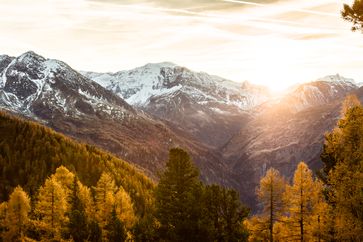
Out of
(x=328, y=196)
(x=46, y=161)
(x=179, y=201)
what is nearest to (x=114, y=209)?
(x=179, y=201)

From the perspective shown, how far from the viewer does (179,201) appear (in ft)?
98.2

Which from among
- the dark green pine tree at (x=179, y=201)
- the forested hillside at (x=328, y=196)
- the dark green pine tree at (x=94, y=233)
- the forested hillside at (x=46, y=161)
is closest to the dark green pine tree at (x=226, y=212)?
the dark green pine tree at (x=179, y=201)

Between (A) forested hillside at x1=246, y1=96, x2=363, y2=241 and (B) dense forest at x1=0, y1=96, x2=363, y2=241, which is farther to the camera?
(B) dense forest at x1=0, y1=96, x2=363, y2=241

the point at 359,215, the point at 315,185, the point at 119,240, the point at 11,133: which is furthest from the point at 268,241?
the point at 11,133

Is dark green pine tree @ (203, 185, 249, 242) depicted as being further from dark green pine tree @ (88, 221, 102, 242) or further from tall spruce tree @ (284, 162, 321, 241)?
dark green pine tree @ (88, 221, 102, 242)

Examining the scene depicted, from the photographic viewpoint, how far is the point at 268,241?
160ft

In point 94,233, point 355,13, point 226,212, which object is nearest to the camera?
point 355,13

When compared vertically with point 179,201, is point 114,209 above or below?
below

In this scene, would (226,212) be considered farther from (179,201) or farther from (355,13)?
(355,13)

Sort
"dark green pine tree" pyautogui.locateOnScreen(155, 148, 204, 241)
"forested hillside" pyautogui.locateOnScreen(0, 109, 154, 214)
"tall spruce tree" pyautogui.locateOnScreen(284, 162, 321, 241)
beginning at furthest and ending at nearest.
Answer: "forested hillside" pyautogui.locateOnScreen(0, 109, 154, 214) → "tall spruce tree" pyautogui.locateOnScreen(284, 162, 321, 241) → "dark green pine tree" pyautogui.locateOnScreen(155, 148, 204, 241)

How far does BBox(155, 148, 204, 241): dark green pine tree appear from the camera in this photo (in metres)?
29.3

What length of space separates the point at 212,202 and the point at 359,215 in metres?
11.3

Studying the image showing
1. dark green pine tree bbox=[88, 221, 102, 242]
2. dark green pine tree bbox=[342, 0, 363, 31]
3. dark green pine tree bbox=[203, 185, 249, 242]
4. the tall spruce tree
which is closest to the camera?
dark green pine tree bbox=[342, 0, 363, 31]

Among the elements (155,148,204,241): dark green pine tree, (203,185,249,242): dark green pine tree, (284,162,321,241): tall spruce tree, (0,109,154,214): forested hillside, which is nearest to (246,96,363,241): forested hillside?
(284,162,321,241): tall spruce tree
